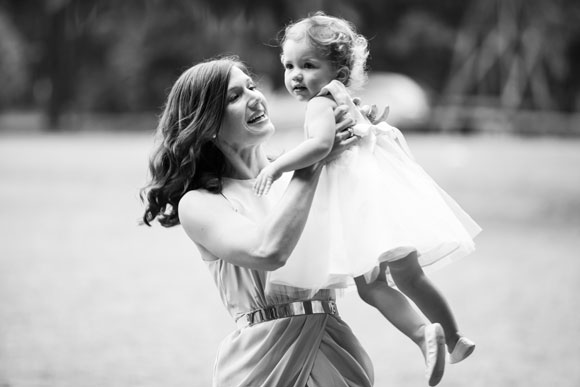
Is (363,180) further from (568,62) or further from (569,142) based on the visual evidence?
(568,62)

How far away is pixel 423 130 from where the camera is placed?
30.2 meters

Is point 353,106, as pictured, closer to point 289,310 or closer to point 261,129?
point 261,129

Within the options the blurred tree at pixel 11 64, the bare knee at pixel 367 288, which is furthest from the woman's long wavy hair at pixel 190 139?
the blurred tree at pixel 11 64

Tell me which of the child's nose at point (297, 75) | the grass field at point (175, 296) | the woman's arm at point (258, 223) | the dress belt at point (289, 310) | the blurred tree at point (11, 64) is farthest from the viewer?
the blurred tree at point (11, 64)

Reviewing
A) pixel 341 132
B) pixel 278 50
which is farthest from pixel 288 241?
pixel 278 50

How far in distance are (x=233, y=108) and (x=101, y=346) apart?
489cm

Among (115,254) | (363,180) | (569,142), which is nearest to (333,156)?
(363,180)

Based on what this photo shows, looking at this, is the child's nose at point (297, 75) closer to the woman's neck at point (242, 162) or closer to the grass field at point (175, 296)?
the woman's neck at point (242, 162)

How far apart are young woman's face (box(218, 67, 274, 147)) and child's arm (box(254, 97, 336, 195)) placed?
0.14 m

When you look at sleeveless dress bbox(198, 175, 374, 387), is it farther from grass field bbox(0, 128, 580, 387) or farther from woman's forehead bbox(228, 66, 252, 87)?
grass field bbox(0, 128, 580, 387)

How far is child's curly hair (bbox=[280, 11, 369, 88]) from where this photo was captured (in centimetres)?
279

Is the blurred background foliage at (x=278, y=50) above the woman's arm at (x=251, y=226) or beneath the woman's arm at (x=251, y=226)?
beneath

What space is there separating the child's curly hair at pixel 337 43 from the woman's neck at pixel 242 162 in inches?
14.1

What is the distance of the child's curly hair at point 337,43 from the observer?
2.79m
